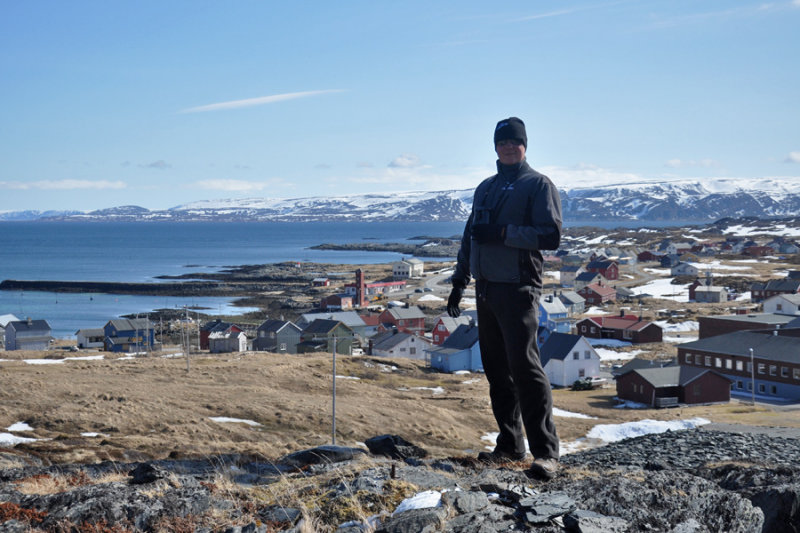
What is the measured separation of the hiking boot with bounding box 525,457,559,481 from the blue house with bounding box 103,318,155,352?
200 ft

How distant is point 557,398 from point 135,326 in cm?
4005

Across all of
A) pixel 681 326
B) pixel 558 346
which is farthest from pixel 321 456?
pixel 681 326

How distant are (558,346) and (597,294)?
4475 cm

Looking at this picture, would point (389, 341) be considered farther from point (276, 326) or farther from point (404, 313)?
point (404, 313)

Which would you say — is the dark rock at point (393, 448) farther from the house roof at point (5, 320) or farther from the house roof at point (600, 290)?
the house roof at point (600, 290)

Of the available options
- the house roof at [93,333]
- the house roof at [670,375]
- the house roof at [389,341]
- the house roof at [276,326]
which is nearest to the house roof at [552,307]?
the house roof at [389,341]

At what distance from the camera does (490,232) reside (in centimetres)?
622

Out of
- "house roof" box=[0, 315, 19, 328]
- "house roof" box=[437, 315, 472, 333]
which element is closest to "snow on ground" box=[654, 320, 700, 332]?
"house roof" box=[437, 315, 472, 333]

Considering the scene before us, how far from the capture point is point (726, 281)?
342ft

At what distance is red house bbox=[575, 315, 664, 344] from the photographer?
65.3m

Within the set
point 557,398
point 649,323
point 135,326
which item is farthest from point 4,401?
point 649,323

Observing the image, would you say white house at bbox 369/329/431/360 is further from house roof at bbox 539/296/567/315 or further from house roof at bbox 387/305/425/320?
house roof at bbox 539/296/567/315

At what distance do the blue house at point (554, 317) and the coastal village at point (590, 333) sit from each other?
145mm

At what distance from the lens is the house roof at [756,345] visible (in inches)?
1756
